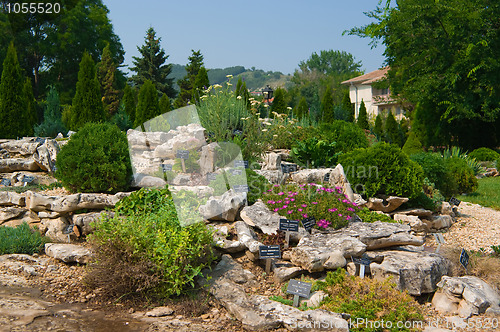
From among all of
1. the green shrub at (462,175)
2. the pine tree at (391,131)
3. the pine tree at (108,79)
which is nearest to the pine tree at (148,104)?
the green shrub at (462,175)

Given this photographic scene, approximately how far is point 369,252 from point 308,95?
43212 millimetres

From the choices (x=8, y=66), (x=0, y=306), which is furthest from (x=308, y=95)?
(x=0, y=306)

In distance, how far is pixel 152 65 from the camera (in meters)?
33.4

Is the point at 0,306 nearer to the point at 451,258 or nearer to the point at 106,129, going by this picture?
the point at 106,129

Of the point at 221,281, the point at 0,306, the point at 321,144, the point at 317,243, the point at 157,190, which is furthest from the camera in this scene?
the point at 321,144

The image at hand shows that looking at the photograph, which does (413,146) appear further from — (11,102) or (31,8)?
(31,8)

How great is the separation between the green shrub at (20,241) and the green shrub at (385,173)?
4.97 m

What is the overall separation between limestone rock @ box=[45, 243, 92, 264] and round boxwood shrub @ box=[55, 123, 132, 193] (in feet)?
3.82

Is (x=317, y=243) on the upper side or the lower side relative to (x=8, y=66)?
lower

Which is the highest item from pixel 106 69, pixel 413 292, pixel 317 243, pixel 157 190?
pixel 106 69

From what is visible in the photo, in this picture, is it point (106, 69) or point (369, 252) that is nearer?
point (369, 252)

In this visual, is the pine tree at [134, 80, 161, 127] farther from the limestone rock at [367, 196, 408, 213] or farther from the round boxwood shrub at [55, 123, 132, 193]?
the limestone rock at [367, 196, 408, 213]

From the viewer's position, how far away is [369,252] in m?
5.12

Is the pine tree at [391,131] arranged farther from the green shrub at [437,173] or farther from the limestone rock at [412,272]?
the limestone rock at [412,272]
